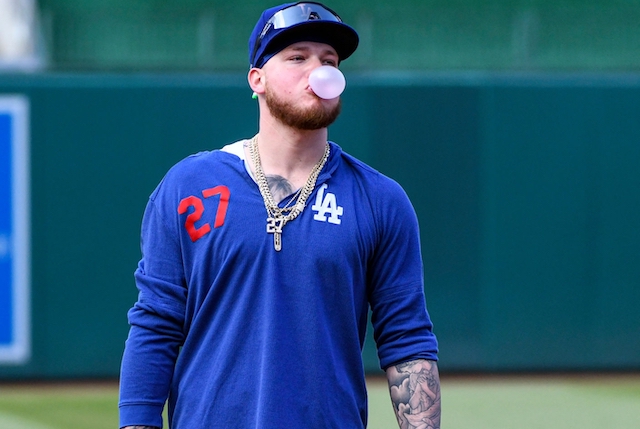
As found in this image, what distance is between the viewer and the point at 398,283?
242 cm

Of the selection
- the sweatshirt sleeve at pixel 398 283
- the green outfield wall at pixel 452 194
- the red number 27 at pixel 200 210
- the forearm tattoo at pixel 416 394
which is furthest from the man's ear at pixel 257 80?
the green outfield wall at pixel 452 194

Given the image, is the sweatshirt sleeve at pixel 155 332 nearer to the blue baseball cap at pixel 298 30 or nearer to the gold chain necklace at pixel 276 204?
the gold chain necklace at pixel 276 204

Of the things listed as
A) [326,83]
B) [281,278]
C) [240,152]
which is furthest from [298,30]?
[281,278]

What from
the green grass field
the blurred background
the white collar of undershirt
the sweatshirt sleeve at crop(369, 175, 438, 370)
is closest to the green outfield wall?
the blurred background

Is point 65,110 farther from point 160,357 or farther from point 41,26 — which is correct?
point 160,357

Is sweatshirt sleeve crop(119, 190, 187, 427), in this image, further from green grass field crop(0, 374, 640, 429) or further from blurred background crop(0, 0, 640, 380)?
blurred background crop(0, 0, 640, 380)

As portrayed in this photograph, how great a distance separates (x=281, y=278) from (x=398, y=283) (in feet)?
1.04

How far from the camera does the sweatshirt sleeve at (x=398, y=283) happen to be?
2402 mm

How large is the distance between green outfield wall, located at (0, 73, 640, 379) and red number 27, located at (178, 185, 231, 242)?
4.90 m

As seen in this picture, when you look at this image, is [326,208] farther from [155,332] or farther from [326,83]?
[155,332]

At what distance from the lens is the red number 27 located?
91.0 inches

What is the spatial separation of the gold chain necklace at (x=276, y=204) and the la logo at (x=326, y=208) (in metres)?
0.03

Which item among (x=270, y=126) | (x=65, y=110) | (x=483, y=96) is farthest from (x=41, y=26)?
(x=270, y=126)

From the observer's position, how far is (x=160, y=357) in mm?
2340
